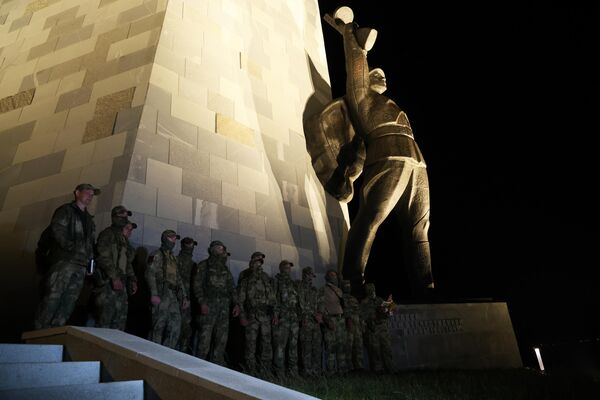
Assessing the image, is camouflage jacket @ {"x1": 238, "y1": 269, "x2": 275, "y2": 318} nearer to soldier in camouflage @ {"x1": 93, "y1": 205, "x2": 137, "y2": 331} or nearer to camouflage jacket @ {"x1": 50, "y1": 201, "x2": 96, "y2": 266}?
soldier in camouflage @ {"x1": 93, "y1": 205, "x2": 137, "y2": 331}

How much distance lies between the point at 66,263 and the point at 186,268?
6.27 ft

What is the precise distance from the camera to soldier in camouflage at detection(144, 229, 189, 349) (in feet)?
18.5

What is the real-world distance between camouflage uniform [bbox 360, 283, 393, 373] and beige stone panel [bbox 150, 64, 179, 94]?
5669 mm

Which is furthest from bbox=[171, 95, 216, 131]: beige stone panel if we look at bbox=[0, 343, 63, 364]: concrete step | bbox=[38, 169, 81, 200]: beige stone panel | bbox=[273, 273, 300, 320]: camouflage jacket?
bbox=[0, 343, 63, 364]: concrete step

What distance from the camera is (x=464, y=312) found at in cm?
914

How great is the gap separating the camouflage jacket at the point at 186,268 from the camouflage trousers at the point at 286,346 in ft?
5.10

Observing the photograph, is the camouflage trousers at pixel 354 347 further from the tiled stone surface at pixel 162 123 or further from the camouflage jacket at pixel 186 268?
the camouflage jacket at pixel 186 268

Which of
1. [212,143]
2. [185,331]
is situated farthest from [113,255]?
[212,143]

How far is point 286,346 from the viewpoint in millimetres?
7184

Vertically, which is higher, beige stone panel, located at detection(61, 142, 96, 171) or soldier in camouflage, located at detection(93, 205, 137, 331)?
beige stone panel, located at detection(61, 142, 96, 171)

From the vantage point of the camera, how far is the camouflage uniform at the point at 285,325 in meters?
6.87

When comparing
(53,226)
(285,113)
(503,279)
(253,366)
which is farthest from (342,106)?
(503,279)

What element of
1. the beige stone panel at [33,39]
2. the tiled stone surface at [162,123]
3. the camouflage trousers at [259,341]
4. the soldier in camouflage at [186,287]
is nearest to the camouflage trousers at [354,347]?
the camouflage trousers at [259,341]

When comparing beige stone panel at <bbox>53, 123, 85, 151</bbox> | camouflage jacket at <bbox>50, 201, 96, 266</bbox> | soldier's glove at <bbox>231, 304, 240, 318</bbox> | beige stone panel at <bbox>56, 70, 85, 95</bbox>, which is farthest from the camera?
beige stone panel at <bbox>56, 70, 85, 95</bbox>
